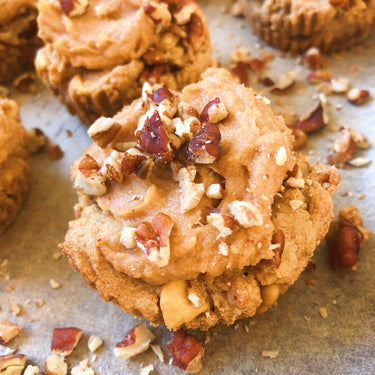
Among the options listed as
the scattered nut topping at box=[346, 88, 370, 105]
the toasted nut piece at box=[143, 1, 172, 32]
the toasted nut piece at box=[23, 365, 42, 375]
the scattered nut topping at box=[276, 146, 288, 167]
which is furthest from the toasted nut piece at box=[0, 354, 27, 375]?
the scattered nut topping at box=[346, 88, 370, 105]

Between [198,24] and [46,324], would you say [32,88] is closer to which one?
[198,24]

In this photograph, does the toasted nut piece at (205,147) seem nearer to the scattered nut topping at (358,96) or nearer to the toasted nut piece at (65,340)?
the toasted nut piece at (65,340)

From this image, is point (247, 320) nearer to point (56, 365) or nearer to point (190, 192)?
point (190, 192)

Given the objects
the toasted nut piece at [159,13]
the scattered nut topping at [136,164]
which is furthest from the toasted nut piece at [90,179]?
the toasted nut piece at [159,13]

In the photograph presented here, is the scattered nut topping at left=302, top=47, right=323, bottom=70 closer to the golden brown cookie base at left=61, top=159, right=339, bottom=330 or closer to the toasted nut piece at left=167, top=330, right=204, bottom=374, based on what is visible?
the golden brown cookie base at left=61, top=159, right=339, bottom=330

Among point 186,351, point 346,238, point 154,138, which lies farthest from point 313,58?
point 186,351

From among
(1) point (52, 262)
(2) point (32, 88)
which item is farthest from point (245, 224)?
(2) point (32, 88)
